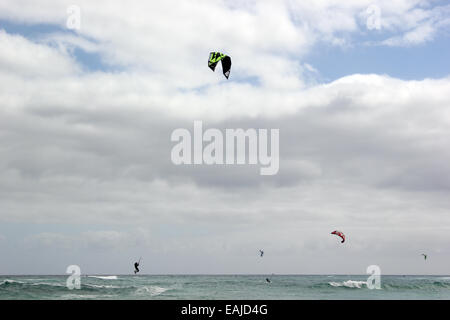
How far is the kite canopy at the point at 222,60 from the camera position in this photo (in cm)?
1973

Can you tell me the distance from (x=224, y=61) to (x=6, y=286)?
86.5 feet

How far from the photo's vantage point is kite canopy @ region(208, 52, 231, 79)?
777 inches

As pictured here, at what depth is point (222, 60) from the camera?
20625 millimetres
